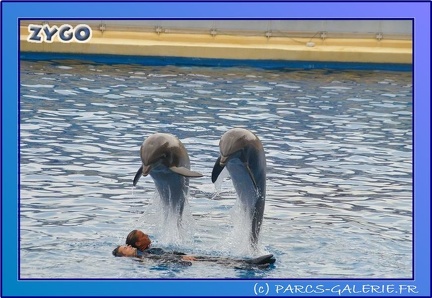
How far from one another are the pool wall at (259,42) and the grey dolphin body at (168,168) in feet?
21.9

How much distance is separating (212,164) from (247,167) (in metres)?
3.08

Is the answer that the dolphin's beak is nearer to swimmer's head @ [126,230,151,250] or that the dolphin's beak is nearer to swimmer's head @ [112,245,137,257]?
swimmer's head @ [126,230,151,250]

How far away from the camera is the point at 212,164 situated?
456 inches

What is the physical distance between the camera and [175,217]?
9.15 meters

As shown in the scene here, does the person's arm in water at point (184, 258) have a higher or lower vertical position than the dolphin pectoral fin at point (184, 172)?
lower

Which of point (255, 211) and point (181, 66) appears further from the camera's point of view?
point (181, 66)

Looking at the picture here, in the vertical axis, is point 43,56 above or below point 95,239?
above

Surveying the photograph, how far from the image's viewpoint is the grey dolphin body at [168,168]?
8523 mm

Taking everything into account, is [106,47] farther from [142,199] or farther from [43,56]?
[142,199]

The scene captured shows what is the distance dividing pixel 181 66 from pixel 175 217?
7374mm

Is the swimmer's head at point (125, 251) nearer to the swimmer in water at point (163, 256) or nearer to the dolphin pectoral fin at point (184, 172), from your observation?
the swimmer in water at point (163, 256)

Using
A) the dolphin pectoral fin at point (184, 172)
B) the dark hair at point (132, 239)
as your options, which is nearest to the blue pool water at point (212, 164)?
the dark hair at point (132, 239)

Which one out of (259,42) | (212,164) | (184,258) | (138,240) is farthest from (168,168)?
(259,42)
